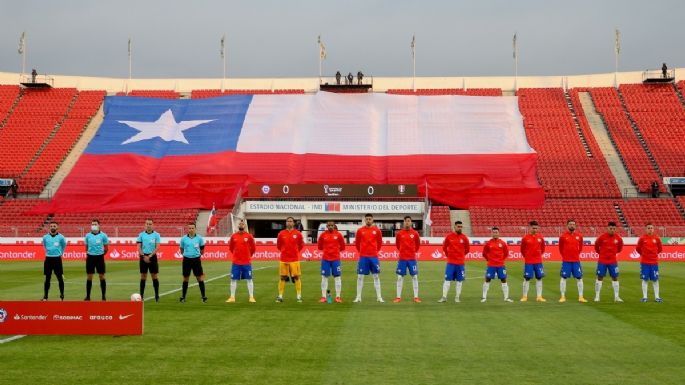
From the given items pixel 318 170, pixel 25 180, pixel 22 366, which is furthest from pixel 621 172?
pixel 22 366

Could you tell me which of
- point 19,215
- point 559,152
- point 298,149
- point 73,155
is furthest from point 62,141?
point 559,152

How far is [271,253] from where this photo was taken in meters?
44.3

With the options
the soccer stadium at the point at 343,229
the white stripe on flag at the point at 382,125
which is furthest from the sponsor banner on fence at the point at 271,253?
the white stripe on flag at the point at 382,125

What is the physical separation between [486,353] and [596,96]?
213ft

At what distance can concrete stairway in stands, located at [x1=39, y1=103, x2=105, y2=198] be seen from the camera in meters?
60.0

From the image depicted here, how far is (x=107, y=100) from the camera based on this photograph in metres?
71.6

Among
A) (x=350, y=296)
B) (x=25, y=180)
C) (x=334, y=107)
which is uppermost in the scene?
(x=334, y=107)

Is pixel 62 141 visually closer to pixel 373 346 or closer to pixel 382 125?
pixel 382 125

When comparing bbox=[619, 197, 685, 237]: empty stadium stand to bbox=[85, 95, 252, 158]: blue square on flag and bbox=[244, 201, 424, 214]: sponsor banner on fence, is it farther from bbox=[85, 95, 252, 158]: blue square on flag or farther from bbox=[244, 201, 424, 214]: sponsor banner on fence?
bbox=[85, 95, 252, 158]: blue square on flag

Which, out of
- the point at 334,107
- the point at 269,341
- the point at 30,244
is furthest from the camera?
the point at 334,107

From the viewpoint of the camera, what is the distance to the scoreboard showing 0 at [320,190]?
5559 cm

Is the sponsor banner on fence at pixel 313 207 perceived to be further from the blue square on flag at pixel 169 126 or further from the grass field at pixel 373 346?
the grass field at pixel 373 346

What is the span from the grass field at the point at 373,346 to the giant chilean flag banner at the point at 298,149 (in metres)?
38.8

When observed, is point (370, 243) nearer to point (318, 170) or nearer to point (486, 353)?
point (486, 353)
